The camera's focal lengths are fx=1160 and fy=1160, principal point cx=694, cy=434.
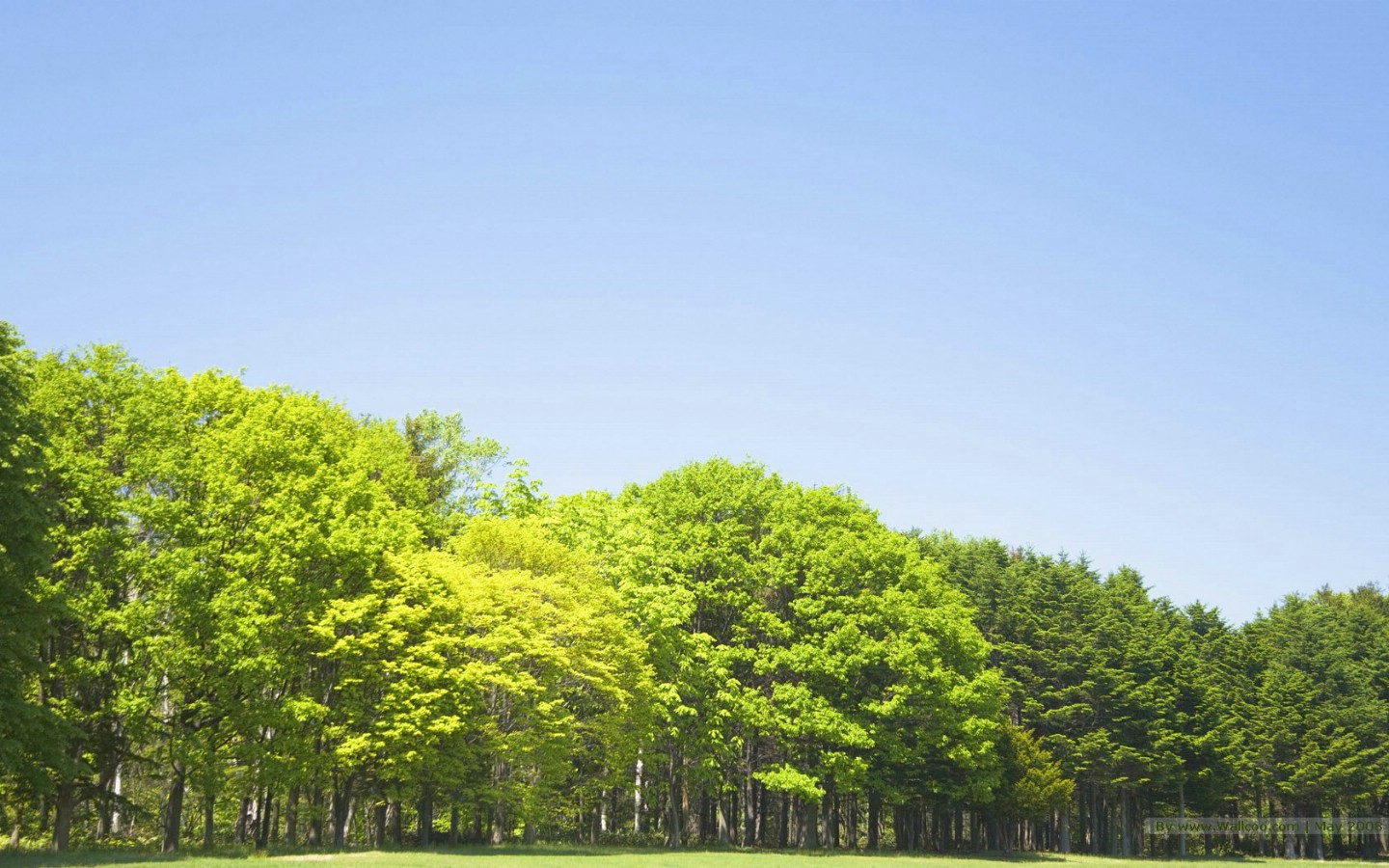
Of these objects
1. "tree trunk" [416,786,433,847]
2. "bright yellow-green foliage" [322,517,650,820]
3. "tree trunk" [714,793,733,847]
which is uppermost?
"bright yellow-green foliage" [322,517,650,820]

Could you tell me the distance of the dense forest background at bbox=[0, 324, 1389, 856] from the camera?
43.4m

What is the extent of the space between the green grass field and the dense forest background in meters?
3.49

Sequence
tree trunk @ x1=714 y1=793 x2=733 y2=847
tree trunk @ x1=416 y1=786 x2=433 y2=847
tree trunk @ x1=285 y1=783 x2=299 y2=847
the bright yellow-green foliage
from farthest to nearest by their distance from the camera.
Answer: tree trunk @ x1=714 y1=793 x2=733 y2=847 → tree trunk @ x1=285 y1=783 x2=299 y2=847 → tree trunk @ x1=416 y1=786 x2=433 y2=847 → the bright yellow-green foliage

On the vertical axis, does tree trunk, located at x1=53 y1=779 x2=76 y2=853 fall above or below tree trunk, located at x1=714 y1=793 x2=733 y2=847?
above

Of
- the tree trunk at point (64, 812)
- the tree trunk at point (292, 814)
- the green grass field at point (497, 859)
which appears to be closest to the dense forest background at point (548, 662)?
the tree trunk at point (64, 812)

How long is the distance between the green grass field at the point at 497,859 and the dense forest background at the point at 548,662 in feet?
11.4

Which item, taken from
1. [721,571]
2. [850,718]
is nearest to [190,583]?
[721,571]

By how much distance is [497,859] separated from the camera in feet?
141

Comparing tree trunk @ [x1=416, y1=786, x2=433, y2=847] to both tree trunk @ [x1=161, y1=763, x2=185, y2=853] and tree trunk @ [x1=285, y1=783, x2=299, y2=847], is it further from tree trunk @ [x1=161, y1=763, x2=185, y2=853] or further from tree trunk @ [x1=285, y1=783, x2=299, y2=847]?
tree trunk @ [x1=161, y1=763, x2=185, y2=853]

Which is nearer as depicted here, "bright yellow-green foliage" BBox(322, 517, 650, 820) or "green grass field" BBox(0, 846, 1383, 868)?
"green grass field" BBox(0, 846, 1383, 868)

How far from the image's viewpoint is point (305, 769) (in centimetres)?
4534

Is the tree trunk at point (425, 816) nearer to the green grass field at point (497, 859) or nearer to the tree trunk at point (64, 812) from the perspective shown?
the green grass field at point (497, 859)

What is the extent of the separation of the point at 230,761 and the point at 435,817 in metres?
32.9

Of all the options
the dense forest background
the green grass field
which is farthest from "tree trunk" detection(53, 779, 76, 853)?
the green grass field
